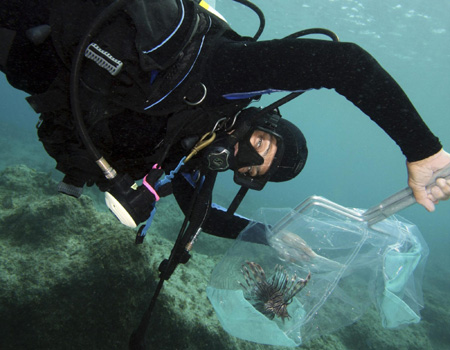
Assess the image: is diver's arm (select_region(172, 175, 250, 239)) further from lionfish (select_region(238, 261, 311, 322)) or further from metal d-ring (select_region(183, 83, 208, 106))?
metal d-ring (select_region(183, 83, 208, 106))

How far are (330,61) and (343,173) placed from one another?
158m

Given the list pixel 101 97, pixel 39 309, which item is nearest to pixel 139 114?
pixel 101 97

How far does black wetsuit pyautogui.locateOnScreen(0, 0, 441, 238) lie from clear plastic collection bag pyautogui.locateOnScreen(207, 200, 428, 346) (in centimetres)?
92

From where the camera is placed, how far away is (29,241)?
3.28 m

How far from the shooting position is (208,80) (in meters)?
1.66

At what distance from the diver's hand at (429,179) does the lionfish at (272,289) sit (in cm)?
110

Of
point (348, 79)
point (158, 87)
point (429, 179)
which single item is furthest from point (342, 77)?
point (158, 87)

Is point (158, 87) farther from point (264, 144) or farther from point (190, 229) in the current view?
point (190, 229)

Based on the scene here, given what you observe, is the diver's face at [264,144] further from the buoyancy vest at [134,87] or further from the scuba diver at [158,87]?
the buoyancy vest at [134,87]

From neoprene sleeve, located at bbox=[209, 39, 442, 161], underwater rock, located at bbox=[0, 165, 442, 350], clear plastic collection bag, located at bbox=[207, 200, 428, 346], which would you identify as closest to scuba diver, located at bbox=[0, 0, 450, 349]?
neoprene sleeve, located at bbox=[209, 39, 442, 161]

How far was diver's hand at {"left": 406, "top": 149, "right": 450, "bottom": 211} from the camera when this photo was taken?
131cm

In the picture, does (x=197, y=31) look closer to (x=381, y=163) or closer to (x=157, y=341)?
(x=157, y=341)

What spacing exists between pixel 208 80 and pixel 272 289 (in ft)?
5.95

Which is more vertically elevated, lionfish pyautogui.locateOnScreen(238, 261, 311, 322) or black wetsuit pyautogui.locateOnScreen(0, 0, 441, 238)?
black wetsuit pyautogui.locateOnScreen(0, 0, 441, 238)
